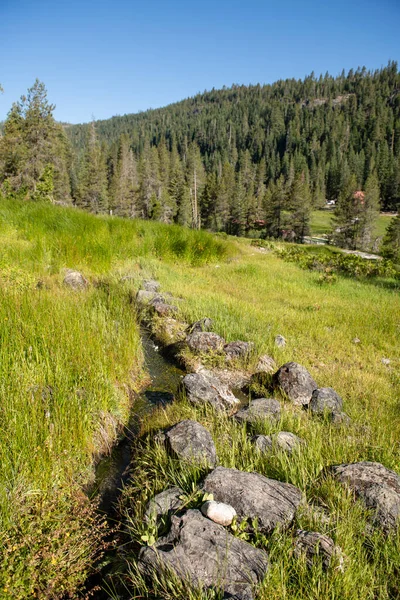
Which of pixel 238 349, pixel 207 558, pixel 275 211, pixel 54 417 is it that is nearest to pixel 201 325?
pixel 238 349

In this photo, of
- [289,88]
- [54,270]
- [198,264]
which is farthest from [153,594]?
[289,88]

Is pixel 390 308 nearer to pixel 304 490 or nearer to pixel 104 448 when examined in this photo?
pixel 304 490

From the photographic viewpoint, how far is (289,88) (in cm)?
18175

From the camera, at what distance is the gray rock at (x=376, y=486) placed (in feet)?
7.41

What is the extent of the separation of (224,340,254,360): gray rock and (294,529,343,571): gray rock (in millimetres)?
3372

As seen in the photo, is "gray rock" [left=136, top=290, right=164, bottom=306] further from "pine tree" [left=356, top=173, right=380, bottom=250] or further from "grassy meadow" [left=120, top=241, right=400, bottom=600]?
"pine tree" [left=356, top=173, right=380, bottom=250]

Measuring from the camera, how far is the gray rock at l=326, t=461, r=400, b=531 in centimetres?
226

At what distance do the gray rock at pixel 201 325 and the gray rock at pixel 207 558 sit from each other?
4185mm

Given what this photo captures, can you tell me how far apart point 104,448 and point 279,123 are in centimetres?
15585

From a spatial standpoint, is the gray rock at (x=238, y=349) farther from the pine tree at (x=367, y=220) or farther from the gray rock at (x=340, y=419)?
the pine tree at (x=367, y=220)

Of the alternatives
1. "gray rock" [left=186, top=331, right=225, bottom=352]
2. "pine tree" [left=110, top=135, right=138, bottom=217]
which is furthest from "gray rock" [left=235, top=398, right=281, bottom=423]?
"pine tree" [left=110, top=135, right=138, bottom=217]

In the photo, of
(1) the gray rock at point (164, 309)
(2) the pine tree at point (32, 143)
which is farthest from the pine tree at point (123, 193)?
(1) the gray rock at point (164, 309)

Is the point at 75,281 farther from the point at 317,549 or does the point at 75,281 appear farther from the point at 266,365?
the point at 317,549

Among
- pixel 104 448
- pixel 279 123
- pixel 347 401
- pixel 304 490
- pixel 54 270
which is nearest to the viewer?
pixel 304 490
